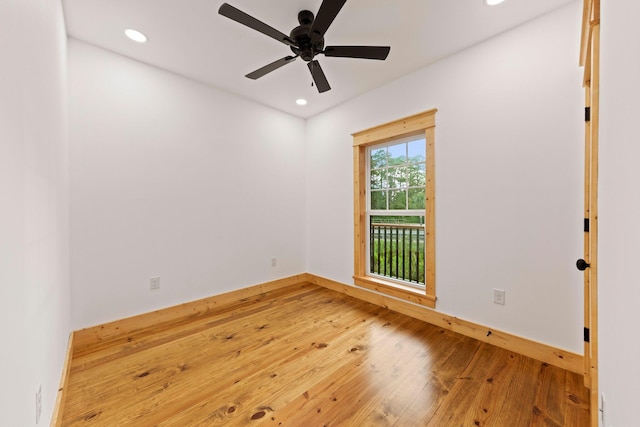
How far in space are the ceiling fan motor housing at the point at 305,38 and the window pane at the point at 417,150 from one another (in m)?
1.54

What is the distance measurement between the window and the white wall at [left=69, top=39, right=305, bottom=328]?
4.02 feet

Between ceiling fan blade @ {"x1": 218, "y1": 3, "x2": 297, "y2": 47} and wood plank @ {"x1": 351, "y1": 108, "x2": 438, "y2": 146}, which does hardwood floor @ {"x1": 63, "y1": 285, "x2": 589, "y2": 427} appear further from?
ceiling fan blade @ {"x1": 218, "y1": 3, "x2": 297, "y2": 47}

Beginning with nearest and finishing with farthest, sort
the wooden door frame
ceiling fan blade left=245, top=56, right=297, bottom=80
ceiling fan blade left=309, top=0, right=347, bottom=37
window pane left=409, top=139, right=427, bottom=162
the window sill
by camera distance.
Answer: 1. the wooden door frame
2. ceiling fan blade left=309, top=0, right=347, bottom=37
3. ceiling fan blade left=245, top=56, right=297, bottom=80
4. the window sill
5. window pane left=409, top=139, right=427, bottom=162

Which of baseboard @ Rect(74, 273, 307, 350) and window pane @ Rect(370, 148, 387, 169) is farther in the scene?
window pane @ Rect(370, 148, 387, 169)

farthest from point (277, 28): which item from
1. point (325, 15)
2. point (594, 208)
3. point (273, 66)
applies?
point (594, 208)

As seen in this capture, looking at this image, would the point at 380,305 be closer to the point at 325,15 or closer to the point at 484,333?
the point at 484,333

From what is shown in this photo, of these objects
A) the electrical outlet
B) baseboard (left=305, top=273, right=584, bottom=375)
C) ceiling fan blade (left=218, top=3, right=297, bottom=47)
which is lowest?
baseboard (left=305, top=273, right=584, bottom=375)

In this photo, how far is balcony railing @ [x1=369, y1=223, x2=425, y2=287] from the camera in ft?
10.1

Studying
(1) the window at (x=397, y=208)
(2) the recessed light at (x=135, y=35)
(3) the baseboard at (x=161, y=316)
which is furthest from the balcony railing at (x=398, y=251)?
(2) the recessed light at (x=135, y=35)

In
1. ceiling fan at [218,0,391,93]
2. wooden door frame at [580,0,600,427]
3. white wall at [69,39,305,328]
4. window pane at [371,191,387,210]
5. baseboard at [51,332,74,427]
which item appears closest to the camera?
wooden door frame at [580,0,600,427]

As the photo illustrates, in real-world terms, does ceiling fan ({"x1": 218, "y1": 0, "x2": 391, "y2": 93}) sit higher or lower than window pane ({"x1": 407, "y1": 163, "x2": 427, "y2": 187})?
higher

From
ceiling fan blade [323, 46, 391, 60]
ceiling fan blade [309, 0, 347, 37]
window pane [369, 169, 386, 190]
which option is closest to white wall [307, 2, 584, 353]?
window pane [369, 169, 386, 190]
